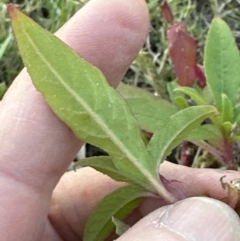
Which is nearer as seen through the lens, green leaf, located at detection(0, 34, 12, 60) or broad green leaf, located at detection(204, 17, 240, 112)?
broad green leaf, located at detection(204, 17, 240, 112)

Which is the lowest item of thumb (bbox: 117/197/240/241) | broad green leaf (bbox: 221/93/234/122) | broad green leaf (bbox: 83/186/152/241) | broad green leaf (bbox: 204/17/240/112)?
broad green leaf (bbox: 83/186/152/241)

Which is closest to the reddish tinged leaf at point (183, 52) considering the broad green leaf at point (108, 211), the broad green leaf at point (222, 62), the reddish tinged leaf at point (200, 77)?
the reddish tinged leaf at point (200, 77)

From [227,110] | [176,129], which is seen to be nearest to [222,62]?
[227,110]

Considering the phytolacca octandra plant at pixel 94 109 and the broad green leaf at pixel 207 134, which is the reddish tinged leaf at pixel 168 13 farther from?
the phytolacca octandra plant at pixel 94 109

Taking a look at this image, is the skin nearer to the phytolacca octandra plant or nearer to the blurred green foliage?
the phytolacca octandra plant

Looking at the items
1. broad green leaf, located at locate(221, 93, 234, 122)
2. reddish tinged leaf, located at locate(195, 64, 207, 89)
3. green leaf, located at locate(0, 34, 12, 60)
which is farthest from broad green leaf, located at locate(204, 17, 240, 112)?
green leaf, located at locate(0, 34, 12, 60)

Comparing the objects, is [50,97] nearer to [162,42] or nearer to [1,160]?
[1,160]
